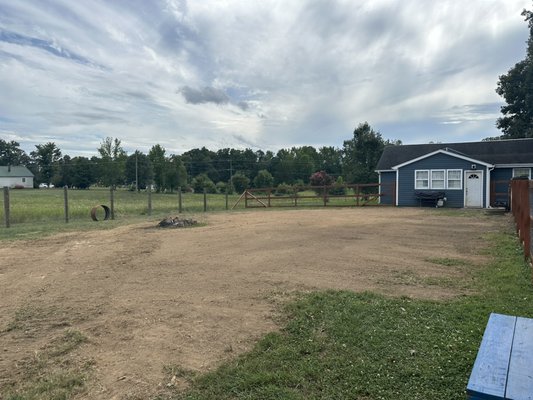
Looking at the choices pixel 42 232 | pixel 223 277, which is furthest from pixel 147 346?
pixel 42 232

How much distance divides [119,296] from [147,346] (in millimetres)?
1775

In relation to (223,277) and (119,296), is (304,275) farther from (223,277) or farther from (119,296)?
(119,296)

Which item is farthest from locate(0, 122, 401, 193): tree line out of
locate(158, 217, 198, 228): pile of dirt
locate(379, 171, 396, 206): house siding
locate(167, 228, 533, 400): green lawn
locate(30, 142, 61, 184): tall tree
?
locate(167, 228, 533, 400): green lawn

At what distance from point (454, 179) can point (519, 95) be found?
16302 millimetres

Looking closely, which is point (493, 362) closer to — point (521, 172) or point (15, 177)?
point (521, 172)

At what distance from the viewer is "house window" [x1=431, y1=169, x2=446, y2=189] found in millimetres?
24859

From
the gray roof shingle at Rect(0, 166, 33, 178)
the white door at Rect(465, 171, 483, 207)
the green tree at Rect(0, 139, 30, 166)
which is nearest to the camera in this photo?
the white door at Rect(465, 171, 483, 207)

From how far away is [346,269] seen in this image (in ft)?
21.5

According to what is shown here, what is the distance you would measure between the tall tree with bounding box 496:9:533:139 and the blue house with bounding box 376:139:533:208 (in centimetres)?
962

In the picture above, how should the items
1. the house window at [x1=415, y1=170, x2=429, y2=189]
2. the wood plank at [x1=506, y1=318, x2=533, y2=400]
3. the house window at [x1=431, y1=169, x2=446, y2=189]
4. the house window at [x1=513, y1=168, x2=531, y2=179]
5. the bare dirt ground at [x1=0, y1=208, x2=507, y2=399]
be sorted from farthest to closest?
the house window at [x1=415, y1=170, x2=429, y2=189] → the house window at [x1=431, y1=169, x2=446, y2=189] → the house window at [x1=513, y1=168, x2=531, y2=179] → the bare dirt ground at [x1=0, y1=208, x2=507, y2=399] → the wood plank at [x1=506, y1=318, x2=533, y2=400]

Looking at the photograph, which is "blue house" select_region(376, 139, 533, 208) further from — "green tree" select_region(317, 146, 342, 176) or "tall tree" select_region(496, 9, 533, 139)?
"green tree" select_region(317, 146, 342, 176)

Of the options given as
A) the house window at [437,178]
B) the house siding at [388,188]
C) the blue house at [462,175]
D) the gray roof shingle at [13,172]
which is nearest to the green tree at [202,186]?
the house siding at [388,188]

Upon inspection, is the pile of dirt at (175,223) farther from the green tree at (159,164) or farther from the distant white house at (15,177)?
the distant white house at (15,177)

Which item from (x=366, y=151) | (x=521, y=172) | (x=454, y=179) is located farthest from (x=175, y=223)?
(x=366, y=151)
